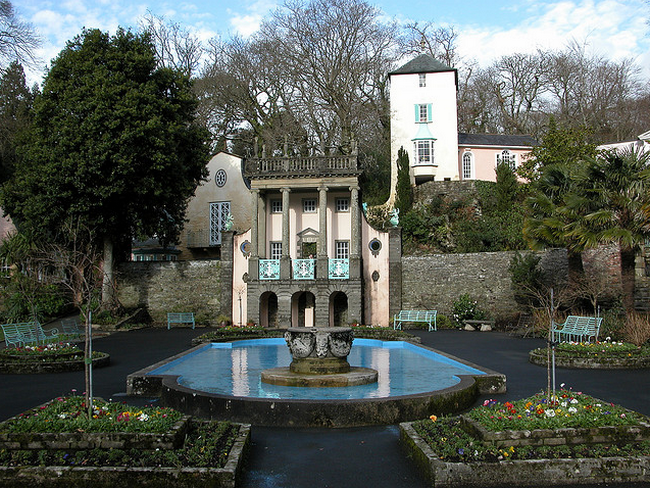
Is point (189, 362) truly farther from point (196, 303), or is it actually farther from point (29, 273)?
point (29, 273)

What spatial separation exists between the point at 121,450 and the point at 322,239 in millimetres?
19933

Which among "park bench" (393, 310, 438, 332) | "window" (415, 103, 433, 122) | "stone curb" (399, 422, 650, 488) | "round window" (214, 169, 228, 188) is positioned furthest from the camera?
"window" (415, 103, 433, 122)

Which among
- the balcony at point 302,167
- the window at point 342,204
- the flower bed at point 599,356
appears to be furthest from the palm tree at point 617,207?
the window at point 342,204

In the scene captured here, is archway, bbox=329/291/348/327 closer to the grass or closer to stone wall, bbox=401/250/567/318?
stone wall, bbox=401/250/567/318

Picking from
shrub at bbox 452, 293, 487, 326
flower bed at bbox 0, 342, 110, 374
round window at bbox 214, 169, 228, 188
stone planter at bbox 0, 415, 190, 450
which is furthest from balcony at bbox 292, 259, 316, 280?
stone planter at bbox 0, 415, 190, 450

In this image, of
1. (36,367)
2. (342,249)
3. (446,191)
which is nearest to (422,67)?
(446,191)

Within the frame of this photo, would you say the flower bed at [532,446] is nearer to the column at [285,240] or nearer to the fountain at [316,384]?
the fountain at [316,384]

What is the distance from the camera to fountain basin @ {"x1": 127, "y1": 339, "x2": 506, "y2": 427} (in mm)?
7910

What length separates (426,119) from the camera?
121 feet

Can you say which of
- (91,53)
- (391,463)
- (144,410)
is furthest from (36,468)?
(91,53)

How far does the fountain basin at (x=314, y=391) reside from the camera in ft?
26.0

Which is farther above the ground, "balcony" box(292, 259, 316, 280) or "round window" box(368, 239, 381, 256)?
"round window" box(368, 239, 381, 256)

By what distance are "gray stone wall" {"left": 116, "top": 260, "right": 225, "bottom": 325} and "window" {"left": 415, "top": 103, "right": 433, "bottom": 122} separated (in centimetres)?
1706

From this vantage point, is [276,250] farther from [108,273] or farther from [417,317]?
[108,273]
